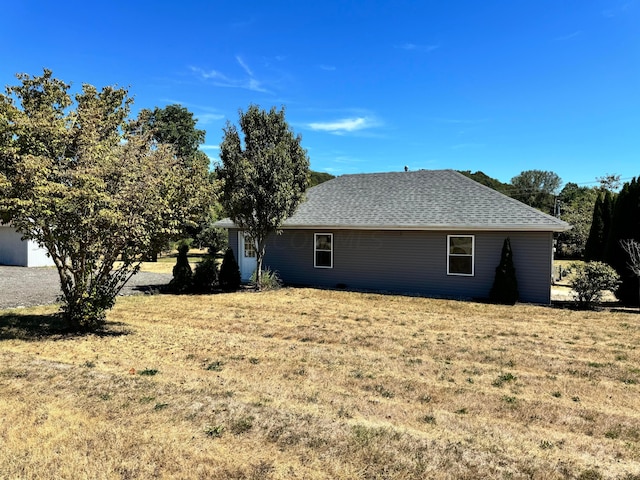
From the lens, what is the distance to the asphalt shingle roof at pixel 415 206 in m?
12.3

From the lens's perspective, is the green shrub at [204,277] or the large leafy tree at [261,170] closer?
the large leafy tree at [261,170]

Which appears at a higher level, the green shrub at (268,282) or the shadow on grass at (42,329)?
the green shrub at (268,282)

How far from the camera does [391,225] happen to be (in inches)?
525

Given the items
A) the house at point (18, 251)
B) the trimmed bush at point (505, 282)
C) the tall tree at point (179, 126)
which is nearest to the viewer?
the trimmed bush at point (505, 282)

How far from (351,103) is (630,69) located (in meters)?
10.9

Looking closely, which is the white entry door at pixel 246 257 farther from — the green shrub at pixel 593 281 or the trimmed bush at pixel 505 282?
the green shrub at pixel 593 281

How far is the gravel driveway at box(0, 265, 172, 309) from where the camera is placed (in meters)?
11.1

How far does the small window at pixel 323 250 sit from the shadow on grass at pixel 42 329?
8084 mm

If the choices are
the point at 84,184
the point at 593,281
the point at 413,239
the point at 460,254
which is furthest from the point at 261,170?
the point at 593,281

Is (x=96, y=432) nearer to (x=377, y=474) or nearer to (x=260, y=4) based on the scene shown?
(x=377, y=474)


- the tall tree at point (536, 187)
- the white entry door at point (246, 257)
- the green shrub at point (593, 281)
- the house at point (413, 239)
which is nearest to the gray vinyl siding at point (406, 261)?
the house at point (413, 239)

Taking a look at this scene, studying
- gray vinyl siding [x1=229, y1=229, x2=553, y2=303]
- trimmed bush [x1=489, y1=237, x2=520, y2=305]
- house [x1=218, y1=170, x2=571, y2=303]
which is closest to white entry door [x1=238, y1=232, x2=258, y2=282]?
house [x1=218, y1=170, x2=571, y2=303]

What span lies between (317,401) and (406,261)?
32.7ft

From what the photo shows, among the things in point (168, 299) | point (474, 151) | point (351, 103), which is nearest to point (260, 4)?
point (351, 103)
